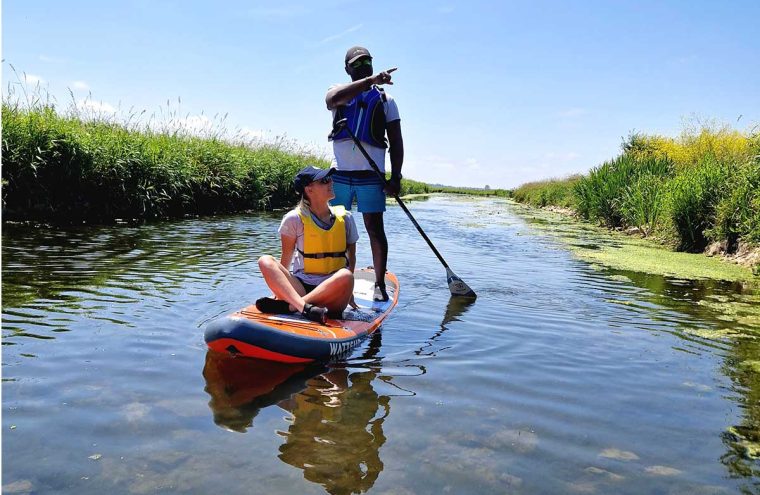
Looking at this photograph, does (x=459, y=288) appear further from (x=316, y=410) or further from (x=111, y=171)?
(x=111, y=171)

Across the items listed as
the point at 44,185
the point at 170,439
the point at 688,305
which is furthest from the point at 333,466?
the point at 44,185

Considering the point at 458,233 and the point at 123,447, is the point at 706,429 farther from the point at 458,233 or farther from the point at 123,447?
the point at 458,233

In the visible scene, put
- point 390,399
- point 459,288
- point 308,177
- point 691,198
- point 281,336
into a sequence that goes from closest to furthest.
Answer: point 390,399
point 281,336
point 308,177
point 459,288
point 691,198

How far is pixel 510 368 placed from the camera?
3695 mm

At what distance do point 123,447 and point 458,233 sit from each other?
479 inches

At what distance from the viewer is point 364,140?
5004mm

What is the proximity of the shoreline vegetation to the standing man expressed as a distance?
18.2 ft

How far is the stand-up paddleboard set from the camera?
339 cm

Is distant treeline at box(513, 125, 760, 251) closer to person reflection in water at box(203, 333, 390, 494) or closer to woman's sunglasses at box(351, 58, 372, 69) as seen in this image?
woman's sunglasses at box(351, 58, 372, 69)

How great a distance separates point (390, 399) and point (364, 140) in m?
2.55

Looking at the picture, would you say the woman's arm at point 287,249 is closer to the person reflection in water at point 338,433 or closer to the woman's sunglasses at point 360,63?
the person reflection in water at point 338,433

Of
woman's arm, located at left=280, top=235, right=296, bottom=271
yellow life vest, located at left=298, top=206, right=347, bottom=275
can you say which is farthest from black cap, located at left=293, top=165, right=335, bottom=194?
woman's arm, located at left=280, top=235, right=296, bottom=271

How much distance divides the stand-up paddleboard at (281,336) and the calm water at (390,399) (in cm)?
10

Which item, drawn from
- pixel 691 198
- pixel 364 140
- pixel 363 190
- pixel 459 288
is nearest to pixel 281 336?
pixel 363 190
